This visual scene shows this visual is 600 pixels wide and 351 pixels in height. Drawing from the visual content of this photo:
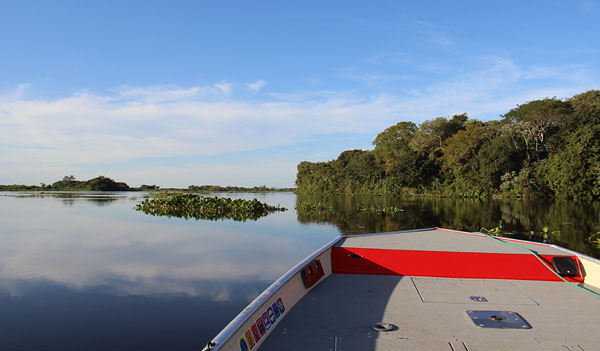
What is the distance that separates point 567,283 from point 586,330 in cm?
129

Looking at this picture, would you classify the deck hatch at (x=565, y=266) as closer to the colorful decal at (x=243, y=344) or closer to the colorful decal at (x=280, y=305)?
the colorful decal at (x=280, y=305)

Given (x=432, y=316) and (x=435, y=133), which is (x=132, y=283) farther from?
(x=435, y=133)

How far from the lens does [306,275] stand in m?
3.22

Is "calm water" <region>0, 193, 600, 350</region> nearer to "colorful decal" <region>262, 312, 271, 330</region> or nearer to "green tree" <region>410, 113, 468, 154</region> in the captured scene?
"colorful decal" <region>262, 312, 271, 330</region>

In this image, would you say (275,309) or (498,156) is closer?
(275,309)

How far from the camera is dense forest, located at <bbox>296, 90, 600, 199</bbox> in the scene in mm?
24656

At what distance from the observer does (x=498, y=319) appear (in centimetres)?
248

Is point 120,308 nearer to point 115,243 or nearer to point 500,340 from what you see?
point 500,340

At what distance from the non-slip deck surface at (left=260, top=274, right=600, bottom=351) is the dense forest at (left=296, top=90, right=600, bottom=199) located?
26483 mm

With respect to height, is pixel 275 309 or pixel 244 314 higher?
pixel 244 314

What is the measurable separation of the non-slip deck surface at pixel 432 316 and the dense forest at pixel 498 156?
26.5 m

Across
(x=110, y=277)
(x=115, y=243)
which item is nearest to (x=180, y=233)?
(x=115, y=243)

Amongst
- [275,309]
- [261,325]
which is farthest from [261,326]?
[275,309]

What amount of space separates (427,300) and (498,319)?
1.91 feet
